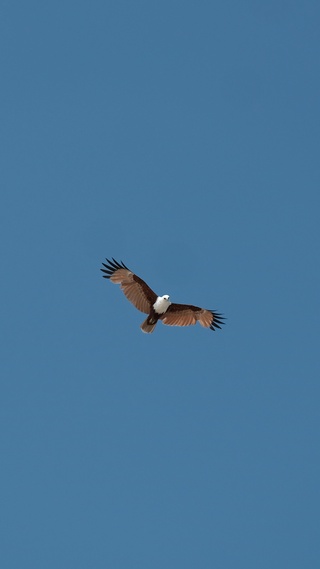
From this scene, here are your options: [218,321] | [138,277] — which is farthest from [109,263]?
[218,321]

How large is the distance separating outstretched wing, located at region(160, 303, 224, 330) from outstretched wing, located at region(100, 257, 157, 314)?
574 millimetres

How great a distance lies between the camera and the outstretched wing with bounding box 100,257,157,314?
3750 centimetres

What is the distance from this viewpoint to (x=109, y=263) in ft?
123

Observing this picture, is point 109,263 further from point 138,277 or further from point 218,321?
point 218,321

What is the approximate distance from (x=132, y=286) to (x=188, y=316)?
6.34ft

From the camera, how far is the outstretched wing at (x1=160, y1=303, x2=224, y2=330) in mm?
38000

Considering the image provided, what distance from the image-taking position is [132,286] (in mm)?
37656

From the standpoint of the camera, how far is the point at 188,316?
38531 mm

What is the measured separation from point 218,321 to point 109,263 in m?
3.56

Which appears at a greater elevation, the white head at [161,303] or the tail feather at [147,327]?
the white head at [161,303]

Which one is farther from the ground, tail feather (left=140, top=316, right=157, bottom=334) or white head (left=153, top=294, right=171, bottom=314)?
white head (left=153, top=294, right=171, bottom=314)

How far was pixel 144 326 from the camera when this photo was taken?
1471 inches

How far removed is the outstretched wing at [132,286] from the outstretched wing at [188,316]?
0.57 metres

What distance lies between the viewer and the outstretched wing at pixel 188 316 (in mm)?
38000
